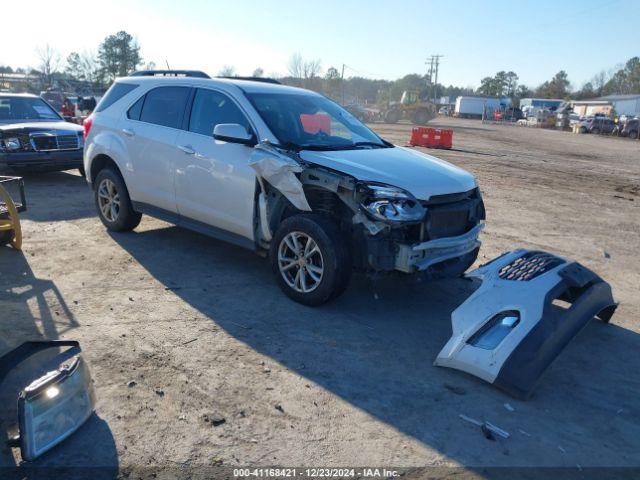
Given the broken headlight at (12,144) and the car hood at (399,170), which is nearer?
the car hood at (399,170)

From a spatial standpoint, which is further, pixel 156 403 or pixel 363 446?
pixel 156 403

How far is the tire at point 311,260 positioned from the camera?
453 centimetres

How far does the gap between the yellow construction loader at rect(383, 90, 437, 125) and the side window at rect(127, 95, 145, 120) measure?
4334 cm

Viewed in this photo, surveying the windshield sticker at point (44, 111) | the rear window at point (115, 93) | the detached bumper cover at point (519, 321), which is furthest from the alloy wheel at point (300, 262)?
the windshield sticker at point (44, 111)

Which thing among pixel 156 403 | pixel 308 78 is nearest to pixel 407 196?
pixel 156 403

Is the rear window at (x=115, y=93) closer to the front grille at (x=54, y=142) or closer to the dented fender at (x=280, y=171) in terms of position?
the dented fender at (x=280, y=171)

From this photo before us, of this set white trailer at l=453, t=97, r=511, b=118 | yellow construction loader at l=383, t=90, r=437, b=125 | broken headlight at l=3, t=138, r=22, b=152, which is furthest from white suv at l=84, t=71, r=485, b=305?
white trailer at l=453, t=97, r=511, b=118

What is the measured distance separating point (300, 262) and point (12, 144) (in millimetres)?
7617

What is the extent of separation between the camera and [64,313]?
15.0 feet

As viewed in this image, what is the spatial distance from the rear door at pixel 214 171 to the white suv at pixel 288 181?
0.04 feet

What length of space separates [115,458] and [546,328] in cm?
283

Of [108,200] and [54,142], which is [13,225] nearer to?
[108,200]

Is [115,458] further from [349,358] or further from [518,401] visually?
[518,401]

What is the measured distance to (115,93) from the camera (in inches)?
263
